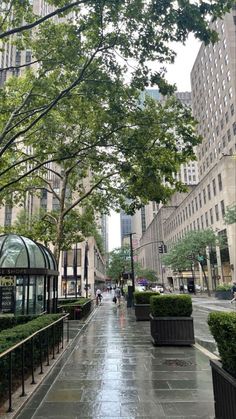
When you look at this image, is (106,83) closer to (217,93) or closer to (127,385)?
(127,385)

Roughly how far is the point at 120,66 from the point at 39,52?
3.23 m

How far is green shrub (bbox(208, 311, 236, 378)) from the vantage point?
4184 mm

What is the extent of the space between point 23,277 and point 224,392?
1021cm

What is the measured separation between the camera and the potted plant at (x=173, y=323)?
11.0 meters

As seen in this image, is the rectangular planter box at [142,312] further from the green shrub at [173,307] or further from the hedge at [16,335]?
the hedge at [16,335]

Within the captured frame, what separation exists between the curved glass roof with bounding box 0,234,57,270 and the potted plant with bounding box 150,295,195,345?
5496 millimetres

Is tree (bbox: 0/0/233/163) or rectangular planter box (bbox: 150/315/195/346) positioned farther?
rectangular planter box (bbox: 150/315/195/346)

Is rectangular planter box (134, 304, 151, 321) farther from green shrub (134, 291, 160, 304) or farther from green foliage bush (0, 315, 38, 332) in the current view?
green foliage bush (0, 315, 38, 332)

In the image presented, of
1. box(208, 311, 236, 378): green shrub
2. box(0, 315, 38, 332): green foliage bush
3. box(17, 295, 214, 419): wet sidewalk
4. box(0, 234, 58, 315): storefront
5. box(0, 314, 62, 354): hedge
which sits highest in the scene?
box(0, 234, 58, 315): storefront

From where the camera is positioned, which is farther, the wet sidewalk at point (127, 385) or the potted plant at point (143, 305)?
the potted plant at point (143, 305)

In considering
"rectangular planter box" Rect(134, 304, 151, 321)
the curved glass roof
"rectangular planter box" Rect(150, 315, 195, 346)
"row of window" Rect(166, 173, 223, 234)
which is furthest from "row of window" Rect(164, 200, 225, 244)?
"rectangular planter box" Rect(150, 315, 195, 346)

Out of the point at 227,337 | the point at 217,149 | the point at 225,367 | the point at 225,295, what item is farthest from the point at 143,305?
the point at 217,149

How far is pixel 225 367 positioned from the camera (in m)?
4.49

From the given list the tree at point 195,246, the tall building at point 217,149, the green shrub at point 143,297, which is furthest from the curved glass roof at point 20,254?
the tree at point 195,246
